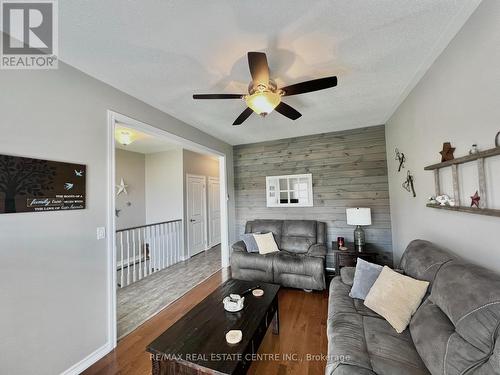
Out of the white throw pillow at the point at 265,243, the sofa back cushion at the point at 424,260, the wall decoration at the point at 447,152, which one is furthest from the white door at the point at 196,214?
the wall decoration at the point at 447,152

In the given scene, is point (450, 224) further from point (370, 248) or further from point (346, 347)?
point (370, 248)

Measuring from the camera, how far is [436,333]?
3.94 feet

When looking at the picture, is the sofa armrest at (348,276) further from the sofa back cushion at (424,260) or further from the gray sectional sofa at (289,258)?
the gray sectional sofa at (289,258)

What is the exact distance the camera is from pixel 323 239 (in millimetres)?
3688

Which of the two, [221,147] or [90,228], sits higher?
[221,147]

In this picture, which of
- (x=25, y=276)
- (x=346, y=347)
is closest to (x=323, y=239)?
(x=346, y=347)

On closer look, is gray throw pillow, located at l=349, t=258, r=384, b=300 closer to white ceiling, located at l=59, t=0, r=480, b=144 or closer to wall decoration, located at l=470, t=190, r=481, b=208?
wall decoration, located at l=470, t=190, r=481, b=208

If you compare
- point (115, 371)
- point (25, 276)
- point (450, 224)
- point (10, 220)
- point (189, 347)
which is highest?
point (10, 220)

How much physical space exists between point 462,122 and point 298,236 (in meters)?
2.67

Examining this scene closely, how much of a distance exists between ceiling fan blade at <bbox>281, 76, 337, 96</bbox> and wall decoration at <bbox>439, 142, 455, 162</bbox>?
1073 millimetres

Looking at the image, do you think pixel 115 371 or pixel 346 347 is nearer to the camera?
pixel 346 347

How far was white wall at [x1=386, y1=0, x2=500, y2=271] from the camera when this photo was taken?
1.27 m

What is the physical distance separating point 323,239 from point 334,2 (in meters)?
3.29

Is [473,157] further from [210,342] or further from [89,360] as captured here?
[89,360]
